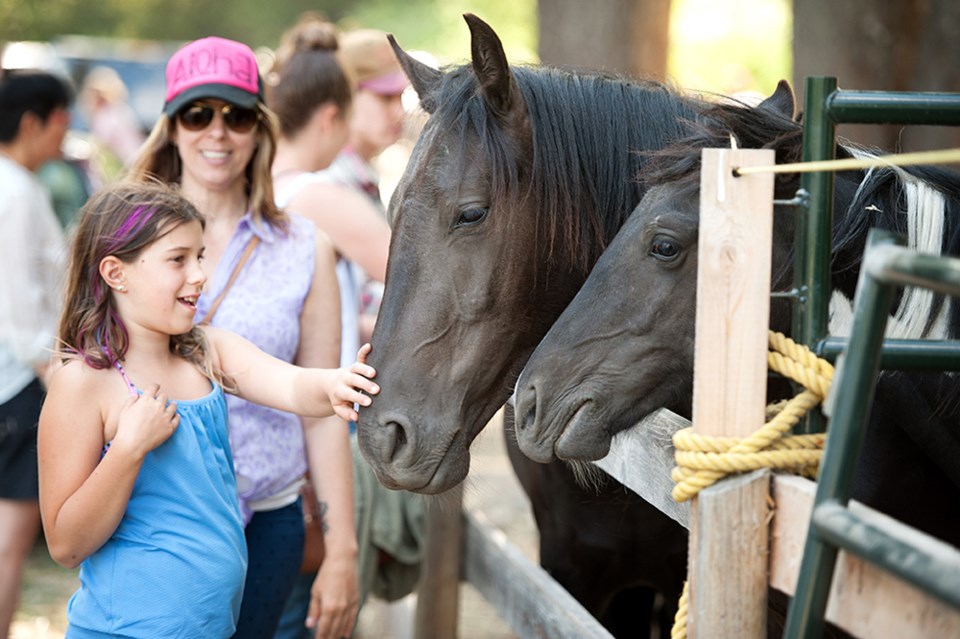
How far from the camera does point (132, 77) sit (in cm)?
1777

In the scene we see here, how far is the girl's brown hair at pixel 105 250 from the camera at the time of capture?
92.1 inches

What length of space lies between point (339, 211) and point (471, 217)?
1001 millimetres

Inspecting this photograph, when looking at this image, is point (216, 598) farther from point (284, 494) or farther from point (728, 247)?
point (728, 247)

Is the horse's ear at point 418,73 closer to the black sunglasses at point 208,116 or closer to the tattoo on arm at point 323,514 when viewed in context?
the black sunglasses at point 208,116

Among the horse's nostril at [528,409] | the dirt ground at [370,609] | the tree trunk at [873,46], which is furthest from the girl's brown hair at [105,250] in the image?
the tree trunk at [873,46]

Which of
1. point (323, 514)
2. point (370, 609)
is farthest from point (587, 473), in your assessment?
point (370, 609)

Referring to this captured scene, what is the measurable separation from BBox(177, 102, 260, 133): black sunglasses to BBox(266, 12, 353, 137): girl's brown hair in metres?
0.64

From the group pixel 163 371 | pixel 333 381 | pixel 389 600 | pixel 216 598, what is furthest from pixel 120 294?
pixel 389 600

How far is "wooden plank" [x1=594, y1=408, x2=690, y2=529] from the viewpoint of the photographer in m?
2.02

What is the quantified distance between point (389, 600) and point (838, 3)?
146 inches

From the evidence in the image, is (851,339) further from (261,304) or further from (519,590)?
(519,590)

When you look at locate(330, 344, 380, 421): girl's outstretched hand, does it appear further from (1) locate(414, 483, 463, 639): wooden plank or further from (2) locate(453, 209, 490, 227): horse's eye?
(1) locate(414, 483, 463, 639): wooden plank

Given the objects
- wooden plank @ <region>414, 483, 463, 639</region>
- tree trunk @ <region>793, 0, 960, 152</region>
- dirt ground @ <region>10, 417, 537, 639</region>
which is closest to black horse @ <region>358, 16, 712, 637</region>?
dirt ground @ <region>10, 417, 537, 639</region>

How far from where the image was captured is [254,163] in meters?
3.05
